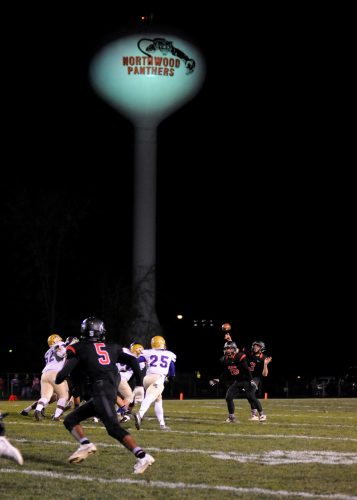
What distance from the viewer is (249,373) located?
20.9m

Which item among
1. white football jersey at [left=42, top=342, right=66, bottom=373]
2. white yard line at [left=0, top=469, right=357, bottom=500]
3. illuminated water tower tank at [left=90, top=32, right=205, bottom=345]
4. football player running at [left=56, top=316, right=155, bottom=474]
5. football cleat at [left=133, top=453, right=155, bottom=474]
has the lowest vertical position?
white yard line at [left=0, top=469, right=357, bottom=500]

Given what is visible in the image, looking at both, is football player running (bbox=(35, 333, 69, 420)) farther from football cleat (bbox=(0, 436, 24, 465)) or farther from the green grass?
football cleat (bbox=(0, 436, 24, 465))

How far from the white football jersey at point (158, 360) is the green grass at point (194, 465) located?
1.19 m

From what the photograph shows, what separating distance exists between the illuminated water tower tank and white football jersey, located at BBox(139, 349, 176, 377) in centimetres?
3829

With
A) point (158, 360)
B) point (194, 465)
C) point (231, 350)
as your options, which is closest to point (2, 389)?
point (231, 350)

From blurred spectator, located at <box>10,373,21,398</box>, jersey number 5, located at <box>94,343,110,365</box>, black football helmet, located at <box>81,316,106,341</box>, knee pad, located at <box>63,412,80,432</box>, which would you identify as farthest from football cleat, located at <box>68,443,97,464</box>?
blurred spectator, located at <box>10,373,21,398</box>

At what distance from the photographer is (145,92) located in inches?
2344

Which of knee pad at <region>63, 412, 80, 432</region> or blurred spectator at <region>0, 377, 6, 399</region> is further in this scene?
blurred spectator at <region>0, 377, 6, 399</region>

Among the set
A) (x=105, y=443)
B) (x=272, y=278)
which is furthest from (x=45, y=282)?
(x=105, y=443)

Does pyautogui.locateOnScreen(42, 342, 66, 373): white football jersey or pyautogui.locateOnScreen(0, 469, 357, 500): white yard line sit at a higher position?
pyautogui.locateOnScreen(42, 342, 66, 373): white football jersey

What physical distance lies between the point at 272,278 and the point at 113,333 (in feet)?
109

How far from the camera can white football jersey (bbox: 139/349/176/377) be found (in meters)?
18.8

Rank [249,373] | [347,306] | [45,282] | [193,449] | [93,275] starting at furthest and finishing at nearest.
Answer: [347,306] → [93,275] → [45,282] → [249,373] → [193,449]

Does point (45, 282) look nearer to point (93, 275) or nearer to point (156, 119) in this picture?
point (93, 275)
